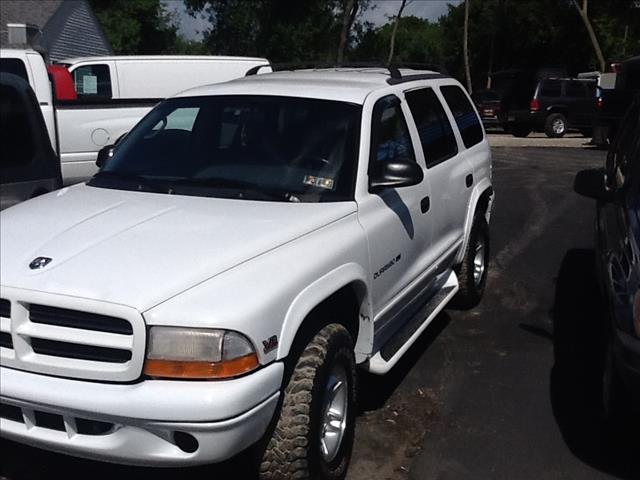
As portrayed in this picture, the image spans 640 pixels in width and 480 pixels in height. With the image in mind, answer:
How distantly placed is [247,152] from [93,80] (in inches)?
349

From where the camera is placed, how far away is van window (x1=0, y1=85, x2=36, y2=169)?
466 centimetres

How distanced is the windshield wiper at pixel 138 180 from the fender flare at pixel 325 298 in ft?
3.68

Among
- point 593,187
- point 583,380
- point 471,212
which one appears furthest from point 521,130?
point 583,380

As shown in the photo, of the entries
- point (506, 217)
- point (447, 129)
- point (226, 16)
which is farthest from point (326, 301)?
point (226, 16)

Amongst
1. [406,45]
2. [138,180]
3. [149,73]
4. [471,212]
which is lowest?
[471,212]

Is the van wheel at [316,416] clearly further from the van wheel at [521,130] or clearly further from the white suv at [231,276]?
the van wheel at [521,130]

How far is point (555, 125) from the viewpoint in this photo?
23.5 meters

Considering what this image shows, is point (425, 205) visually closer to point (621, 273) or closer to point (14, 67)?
point (621, 273)

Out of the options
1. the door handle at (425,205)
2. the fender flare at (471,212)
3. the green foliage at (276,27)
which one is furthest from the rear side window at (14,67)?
the green foliage at (276,27)

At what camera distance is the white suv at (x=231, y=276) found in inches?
115

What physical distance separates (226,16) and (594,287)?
36685mm

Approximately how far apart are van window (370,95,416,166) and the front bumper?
174 cm

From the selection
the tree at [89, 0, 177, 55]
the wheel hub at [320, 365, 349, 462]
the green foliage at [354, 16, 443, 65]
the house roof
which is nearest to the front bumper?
the wheel hub at [320, 365, 349, 462]

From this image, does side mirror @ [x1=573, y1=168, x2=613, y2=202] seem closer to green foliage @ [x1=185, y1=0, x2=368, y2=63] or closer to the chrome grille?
the chrome grille
